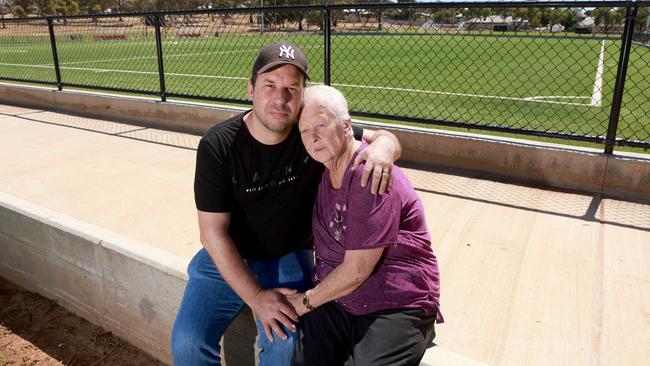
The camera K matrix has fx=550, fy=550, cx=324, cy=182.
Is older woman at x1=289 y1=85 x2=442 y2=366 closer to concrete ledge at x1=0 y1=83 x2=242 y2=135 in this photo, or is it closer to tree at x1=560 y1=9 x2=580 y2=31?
tree at x1=560 y1=9 x2=580 y2=31

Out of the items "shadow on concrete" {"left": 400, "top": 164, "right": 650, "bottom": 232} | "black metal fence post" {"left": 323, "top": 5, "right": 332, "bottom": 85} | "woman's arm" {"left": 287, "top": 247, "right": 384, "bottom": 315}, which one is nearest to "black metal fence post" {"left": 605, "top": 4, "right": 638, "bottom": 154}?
"shadow on concrete" {"left": 400, "top": 164, "right": 650, "bottom": 232}

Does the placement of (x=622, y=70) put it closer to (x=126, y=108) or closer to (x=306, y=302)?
(x=306, y=302)

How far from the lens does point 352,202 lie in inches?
86.2

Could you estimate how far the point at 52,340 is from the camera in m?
3.60

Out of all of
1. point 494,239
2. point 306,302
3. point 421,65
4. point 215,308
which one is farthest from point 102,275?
point 421,65

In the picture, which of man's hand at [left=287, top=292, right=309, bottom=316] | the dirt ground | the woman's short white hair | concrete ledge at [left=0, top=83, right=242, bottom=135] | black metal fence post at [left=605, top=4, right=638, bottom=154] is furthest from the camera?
concrete ledge at [left=0, top=83, right=242, bottom=135]

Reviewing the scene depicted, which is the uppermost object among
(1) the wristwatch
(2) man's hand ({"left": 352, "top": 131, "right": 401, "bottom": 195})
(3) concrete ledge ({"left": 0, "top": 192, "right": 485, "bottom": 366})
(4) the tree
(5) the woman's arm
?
(4) the tree

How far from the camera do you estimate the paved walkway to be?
282 centimetres

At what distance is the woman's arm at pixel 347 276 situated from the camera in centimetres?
217

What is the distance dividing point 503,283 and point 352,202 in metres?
1.60

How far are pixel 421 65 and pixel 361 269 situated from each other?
1748 centimetres

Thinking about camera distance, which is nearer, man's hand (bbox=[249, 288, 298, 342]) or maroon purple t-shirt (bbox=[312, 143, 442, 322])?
maroon purple t-shirt (bbox=[312, 143, 442, 322])

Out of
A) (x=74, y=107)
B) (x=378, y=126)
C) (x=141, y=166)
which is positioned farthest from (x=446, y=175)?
(x=74, y=107)

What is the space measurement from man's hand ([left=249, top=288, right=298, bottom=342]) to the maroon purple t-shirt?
254 millimetres
